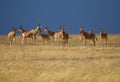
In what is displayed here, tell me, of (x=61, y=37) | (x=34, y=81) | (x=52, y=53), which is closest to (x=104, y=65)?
(x=34, y=81)

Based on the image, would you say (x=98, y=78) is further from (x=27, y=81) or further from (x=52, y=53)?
(x=52, y=53)

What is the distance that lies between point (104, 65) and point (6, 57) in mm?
9000

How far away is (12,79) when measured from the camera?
21094 millimetres

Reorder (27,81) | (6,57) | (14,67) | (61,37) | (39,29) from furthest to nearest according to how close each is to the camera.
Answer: (39,29), (61,37), (6,57), (14,67), (27,81)

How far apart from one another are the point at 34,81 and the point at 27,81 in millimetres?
371

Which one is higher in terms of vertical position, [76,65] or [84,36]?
[84,36]

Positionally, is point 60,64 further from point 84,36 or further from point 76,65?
point 84,36

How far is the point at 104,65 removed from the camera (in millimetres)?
25094

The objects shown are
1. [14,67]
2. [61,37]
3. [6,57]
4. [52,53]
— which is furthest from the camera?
[61,37]

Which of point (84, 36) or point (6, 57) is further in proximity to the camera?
point (84, 36)

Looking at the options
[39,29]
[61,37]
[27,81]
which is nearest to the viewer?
[27,81]

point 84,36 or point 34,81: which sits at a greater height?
point 84,36

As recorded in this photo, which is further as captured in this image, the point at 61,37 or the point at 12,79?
the point at 61,37

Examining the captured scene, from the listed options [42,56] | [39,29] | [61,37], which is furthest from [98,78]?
[39,29]
